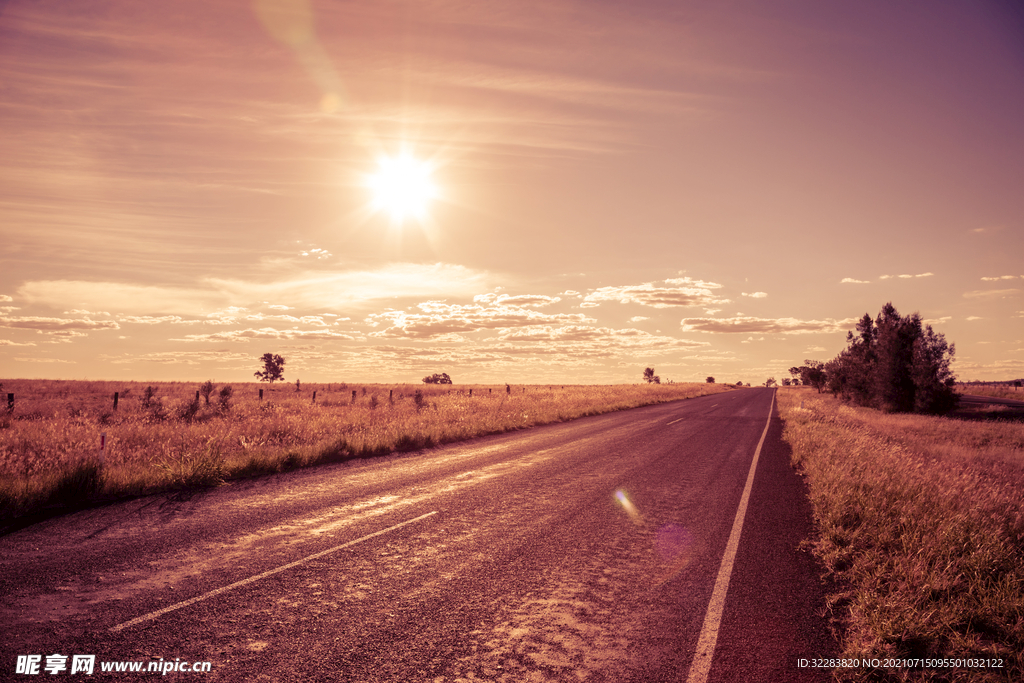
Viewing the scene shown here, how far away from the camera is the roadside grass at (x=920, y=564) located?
155 inches

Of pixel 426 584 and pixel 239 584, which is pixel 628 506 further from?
pixel 239 584

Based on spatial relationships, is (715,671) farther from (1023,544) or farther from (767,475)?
(767,475)

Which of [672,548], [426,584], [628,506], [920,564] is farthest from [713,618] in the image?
[628,506]

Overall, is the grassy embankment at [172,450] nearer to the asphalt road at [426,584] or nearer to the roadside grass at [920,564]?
the asphalt road at [426,584]

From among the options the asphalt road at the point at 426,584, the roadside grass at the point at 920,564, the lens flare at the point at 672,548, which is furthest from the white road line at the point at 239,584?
the roadside grass at the point at 920,564

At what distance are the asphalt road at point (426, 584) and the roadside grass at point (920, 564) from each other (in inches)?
14.3

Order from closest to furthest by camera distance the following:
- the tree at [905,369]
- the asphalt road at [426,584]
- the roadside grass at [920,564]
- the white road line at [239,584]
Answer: the asphalt road at [426,584]
the roadside grass at [920,564]
the white road line at [239,584]
the tree at [905,369]

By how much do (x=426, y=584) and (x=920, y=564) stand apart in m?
5.08

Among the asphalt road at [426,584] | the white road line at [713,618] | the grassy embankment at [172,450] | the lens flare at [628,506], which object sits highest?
the grassy embankment at [172,450]

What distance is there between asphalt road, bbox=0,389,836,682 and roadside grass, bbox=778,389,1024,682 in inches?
14.3

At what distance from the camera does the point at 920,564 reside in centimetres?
518

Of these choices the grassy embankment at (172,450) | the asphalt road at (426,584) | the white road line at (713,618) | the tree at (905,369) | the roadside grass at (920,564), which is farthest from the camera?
the tree at (905,369)

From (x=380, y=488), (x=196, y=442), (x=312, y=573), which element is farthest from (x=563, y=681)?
(x=196, y=442)

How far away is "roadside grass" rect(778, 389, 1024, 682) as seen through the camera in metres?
3.94
